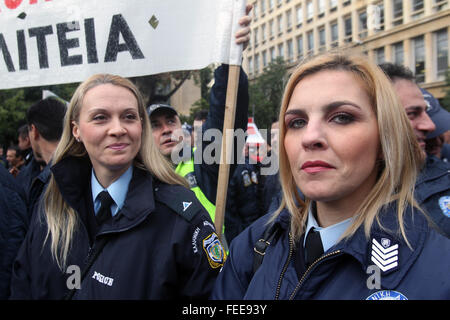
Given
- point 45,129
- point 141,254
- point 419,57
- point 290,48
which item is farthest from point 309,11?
point 141,254

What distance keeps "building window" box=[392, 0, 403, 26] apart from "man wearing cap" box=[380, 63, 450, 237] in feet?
88.7

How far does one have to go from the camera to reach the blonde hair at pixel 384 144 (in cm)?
132

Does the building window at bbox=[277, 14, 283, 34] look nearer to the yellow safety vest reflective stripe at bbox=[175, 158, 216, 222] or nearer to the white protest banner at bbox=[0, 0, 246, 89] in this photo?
the yellow safety vest reflective stripe at bbox=[175, 158, 216, 222]

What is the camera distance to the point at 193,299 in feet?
5.61

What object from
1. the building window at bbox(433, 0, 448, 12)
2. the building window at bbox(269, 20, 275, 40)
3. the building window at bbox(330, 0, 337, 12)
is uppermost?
the building window at bbox(269, 20, 275, 40)

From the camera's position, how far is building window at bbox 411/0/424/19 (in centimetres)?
2453

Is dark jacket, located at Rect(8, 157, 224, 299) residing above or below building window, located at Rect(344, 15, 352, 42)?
below

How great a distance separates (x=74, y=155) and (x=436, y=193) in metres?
2.07

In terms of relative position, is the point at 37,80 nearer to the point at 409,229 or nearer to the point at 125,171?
the point at 125,171

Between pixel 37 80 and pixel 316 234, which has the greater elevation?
pixel 37 80

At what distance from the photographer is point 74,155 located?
7.50ft

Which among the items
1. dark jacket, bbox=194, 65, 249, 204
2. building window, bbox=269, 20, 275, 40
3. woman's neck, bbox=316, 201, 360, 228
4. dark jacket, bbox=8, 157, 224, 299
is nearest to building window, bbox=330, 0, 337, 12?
building window, bbox=269, 20, 275, 40
